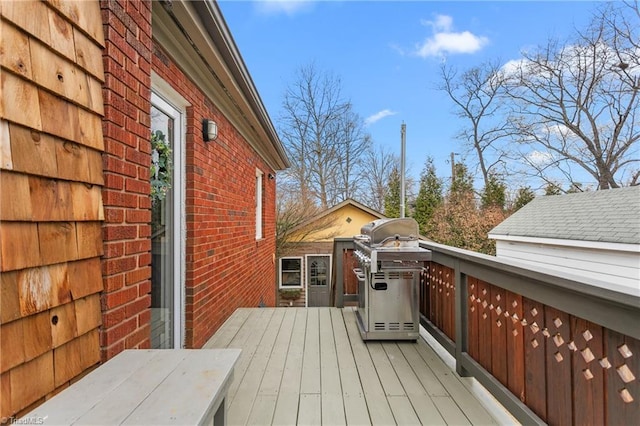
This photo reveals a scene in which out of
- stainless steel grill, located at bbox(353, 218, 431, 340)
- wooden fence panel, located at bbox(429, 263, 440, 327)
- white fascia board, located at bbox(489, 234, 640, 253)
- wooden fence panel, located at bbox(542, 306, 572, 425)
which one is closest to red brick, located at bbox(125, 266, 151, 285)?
stainless steel grill, located at bbox(353, 218, 431, 340)

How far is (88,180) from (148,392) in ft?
2.96

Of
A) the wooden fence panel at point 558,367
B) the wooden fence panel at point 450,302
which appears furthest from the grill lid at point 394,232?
the wooden fence panel at point 558,367

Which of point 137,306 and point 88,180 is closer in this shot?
point 88,180

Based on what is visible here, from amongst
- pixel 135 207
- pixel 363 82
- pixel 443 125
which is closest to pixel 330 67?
pixel 363 82

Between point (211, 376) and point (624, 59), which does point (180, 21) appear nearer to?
point (211, 376)

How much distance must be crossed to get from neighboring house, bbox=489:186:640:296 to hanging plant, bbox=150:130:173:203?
5971mm

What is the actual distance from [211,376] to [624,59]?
1685cm

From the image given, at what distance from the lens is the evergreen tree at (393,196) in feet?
59.0

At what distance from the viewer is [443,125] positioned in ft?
60.9

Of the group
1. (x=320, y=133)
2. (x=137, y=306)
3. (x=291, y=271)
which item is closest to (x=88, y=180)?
(x=137, y=306)

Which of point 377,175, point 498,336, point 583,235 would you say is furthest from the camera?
point 377,175

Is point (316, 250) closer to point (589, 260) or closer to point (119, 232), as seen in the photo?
point (589, 260)

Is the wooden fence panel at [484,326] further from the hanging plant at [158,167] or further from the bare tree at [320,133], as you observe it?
the bare tree at [320,133]

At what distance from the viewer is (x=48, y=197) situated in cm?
123
